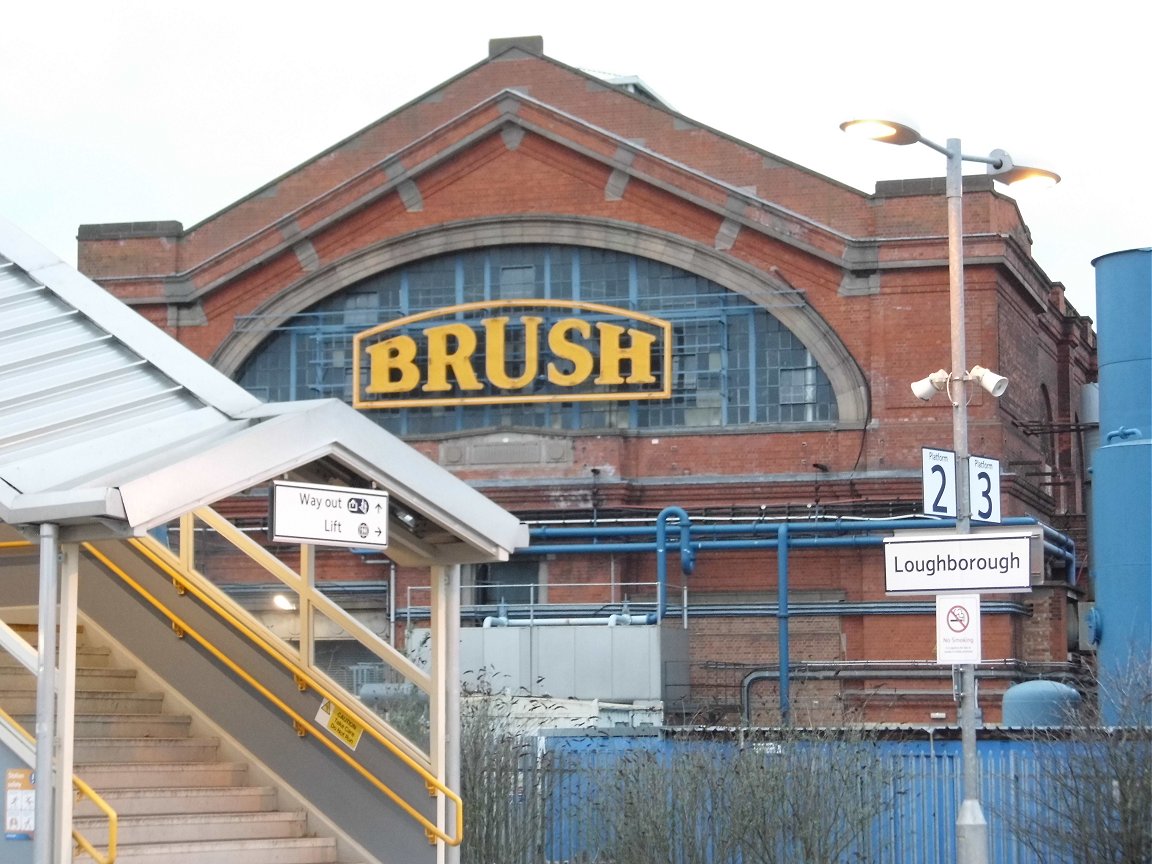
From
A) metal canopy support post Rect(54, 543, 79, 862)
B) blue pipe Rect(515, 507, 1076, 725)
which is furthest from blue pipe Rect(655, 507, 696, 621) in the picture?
metal canopy support post Rect(54, 543, 79, 862)

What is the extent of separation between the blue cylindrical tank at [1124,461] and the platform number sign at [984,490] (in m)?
9.99

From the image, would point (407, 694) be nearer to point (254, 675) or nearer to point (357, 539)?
point (254, 675)

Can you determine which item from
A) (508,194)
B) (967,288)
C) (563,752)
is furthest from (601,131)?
(563,752)

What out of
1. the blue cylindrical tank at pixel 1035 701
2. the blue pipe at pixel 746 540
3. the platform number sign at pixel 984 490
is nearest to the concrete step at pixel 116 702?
the platform number sign at pixel 984 490

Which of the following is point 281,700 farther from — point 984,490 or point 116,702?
point 984,490

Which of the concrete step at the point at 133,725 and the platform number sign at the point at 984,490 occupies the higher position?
the platform number sign at the point at 984,490

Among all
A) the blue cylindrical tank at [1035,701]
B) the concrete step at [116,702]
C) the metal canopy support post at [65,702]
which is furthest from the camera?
the blue cylindrical tank at [1035,701]

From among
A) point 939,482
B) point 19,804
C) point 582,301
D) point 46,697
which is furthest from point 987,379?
point 582,301

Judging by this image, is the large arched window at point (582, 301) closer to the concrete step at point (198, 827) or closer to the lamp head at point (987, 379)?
the lamp head at point (987, 379)

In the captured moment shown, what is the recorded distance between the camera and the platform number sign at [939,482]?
52.6 ft

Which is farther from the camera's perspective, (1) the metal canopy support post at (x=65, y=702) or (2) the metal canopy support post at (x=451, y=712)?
(2) the metal canopy support post at (x=451, y=712)

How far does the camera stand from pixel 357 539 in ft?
36.8

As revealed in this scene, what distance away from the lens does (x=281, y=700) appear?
12.8m

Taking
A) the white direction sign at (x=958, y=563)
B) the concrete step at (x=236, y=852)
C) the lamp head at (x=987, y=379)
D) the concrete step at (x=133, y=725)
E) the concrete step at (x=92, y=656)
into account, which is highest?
the lamp head at (x=987, y=379)
